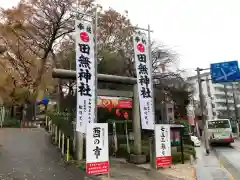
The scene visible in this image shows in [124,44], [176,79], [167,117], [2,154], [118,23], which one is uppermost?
[118,23]

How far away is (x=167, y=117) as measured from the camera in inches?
1088

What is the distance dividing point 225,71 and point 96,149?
11.1 metres

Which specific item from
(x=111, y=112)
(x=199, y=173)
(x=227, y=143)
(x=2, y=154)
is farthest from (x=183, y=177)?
(x=227, y=143)

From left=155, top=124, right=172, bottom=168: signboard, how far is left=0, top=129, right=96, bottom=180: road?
3515 mm

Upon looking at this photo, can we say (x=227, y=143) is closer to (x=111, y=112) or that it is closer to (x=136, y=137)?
(x=111, y=112)

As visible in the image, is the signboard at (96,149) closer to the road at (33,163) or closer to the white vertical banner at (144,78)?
the road at (33,163)

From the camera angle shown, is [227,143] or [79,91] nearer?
[79,91]

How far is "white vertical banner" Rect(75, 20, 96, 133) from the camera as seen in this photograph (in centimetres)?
910

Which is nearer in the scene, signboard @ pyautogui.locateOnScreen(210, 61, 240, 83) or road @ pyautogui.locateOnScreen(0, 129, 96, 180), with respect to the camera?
road @ pyautogui.locateOnScreen(0, 129, 96, 180)

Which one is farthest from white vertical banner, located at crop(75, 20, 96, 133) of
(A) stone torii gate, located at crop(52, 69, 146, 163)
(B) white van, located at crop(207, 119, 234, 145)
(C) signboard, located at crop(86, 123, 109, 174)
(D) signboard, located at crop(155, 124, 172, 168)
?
(B) white van, located at crop(207, 119, 234, 145)

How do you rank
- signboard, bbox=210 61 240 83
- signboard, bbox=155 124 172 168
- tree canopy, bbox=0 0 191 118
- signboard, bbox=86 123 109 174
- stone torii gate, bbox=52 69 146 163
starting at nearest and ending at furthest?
signboard, bbox=86 123 109 174, signboard, bbox=155 124 172 168, stone torii gate, bbox=52 69 146 163, signboard, bbox=210 61 240 83, tree canopy, bbox=0 0 191 118

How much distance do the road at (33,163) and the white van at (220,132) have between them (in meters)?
16.0

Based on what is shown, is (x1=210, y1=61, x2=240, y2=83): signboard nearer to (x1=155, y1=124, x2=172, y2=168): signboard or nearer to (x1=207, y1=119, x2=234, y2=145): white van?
(x1=155, y1=124, x2=172, y2=168): signboard

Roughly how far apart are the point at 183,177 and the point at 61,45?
20.5m
